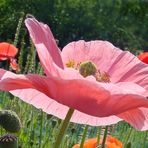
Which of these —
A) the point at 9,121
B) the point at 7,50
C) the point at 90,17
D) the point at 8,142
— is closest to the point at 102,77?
the point at 8,142

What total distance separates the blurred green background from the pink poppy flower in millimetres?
5794

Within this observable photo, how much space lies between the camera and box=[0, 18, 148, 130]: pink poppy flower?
23.2 inches

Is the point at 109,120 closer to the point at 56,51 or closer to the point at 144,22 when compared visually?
the point at 56,51

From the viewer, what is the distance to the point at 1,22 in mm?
5445

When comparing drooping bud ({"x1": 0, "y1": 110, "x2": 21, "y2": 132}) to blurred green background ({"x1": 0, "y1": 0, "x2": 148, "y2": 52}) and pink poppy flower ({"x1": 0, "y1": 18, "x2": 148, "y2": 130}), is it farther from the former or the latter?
blurred green background ({"x1": 0, "y1": 0, "x2": 148, "y2": 52})

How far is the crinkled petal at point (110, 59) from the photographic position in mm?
704

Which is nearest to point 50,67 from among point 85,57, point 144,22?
point 85,57

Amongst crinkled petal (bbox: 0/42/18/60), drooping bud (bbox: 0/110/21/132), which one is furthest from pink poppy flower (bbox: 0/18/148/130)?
crinkled petal (bbox: 0/42/18/60)

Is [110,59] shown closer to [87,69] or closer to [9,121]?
[87,69]

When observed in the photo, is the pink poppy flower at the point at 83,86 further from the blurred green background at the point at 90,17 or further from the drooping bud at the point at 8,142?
the blurred green background at the point at 90,17

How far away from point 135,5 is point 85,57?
1110 cm

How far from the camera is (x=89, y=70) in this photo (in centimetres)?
66

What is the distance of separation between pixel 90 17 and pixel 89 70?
8.78 metres

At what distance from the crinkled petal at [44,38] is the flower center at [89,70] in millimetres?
23
